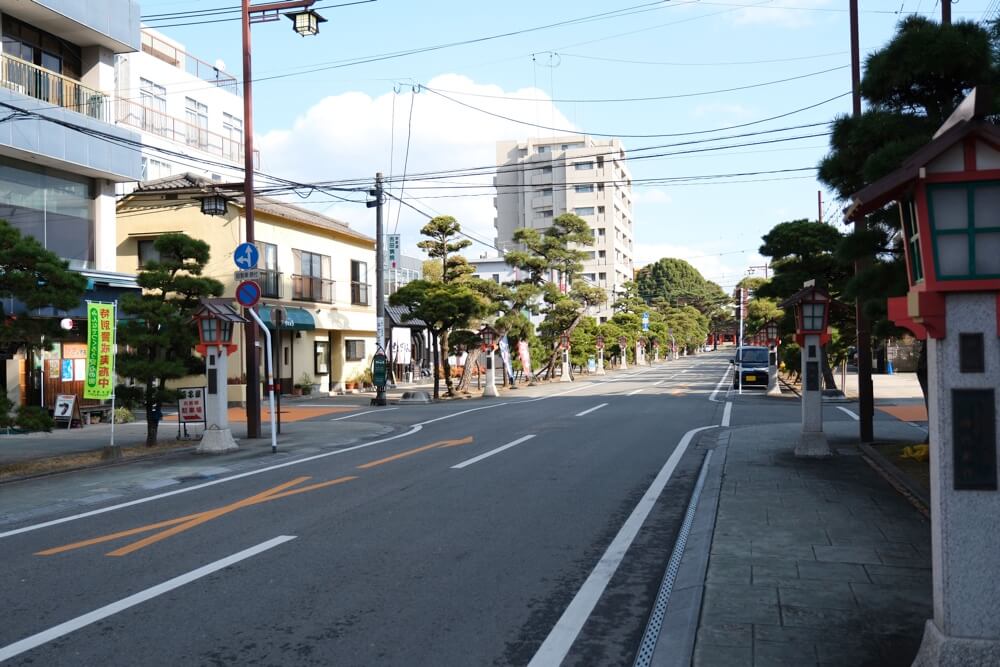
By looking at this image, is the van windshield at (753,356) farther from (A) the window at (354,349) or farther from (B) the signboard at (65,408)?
(B) the signboard at (65,408)

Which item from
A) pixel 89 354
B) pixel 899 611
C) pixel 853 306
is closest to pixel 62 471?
pixel 89 354

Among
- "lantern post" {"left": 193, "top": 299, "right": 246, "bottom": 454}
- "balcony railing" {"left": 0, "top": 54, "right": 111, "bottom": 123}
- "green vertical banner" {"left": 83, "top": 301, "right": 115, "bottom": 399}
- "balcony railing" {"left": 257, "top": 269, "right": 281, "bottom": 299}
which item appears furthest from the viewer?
"balcony railing" {"left": 257, "top": 269, "right": 281, "bottom": 299}

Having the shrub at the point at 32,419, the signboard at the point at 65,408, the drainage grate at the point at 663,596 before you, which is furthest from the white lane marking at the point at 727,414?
the signboard at the point at 65,408

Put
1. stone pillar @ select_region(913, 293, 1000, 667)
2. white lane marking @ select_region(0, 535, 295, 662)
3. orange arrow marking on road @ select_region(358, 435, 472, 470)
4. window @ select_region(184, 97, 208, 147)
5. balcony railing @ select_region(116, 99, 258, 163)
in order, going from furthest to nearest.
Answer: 1. window @ select_region(184, 97, 208, 147)
2. balcony railing @ select_region(116, 99, 258, 163)
3. orange arrow marking on road @ select_region(358, 435, 472, 470)
4. white lane marking @ select_region(0, 535, 295, 662)
5. stone pillar @ select_region(913, 293, 1000, 667)

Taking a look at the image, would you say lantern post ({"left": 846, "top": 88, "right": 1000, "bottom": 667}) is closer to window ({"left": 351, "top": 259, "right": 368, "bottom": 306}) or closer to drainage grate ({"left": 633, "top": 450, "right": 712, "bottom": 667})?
drainage grate ({"left": 633, "top": 450, "right": 712, "bottom": 667})

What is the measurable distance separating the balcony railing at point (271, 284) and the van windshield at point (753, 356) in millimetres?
19783

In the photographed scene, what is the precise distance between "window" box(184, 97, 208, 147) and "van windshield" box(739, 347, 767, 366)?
27.0m

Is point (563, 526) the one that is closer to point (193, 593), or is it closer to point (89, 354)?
point (193, 593)

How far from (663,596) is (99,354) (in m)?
12.9

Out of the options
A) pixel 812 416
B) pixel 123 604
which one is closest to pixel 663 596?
pixel 123 604

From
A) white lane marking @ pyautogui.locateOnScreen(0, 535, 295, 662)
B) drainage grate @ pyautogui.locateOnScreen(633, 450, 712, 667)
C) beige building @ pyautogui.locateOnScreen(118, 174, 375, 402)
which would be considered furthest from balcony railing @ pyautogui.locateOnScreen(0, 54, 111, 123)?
drainage grate @ pyautogui.locateOnScreen(633, 450, 712, 667)

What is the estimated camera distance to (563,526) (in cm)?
820

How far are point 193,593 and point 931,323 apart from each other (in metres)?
5.31

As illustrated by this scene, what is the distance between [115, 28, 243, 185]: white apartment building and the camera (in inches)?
1297
